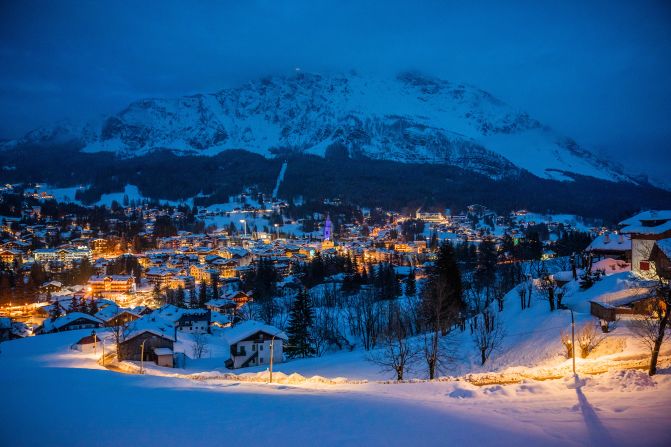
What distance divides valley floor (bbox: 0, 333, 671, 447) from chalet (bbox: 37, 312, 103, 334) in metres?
35.9

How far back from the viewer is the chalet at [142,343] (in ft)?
103

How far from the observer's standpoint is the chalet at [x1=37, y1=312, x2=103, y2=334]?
45500 millimetres

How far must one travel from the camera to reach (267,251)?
356 ft

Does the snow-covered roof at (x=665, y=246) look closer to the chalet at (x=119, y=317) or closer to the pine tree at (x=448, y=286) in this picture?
the pine tree at (x=448, y=286)

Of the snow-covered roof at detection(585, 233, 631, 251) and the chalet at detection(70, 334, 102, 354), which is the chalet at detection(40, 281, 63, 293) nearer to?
the chalet at detection(70, 334, 102, 354)

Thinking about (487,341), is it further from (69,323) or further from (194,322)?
(69,323)

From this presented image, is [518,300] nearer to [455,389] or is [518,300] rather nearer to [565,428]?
[455,389]

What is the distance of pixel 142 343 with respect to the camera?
104 feet

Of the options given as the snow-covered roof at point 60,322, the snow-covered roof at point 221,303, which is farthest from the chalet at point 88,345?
the snow-covered roof at point 221,303

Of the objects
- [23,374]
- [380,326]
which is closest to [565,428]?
[23,374]

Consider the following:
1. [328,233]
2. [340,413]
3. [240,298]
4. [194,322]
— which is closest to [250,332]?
[194,322]

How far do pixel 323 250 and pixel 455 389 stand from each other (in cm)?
9764

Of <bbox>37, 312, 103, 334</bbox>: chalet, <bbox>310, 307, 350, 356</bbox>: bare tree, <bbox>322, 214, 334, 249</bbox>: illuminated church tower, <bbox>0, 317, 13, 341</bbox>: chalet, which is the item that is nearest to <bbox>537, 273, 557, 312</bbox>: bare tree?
<bbox>310, 307, 350, 356</bbox>: bare tree

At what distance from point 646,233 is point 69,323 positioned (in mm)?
55349
